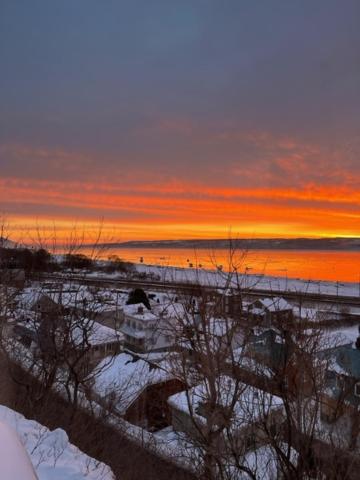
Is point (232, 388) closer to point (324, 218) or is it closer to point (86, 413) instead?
point (86, 413)

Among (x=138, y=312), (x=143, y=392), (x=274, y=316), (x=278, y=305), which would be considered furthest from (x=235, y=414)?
(x=138, y=312)

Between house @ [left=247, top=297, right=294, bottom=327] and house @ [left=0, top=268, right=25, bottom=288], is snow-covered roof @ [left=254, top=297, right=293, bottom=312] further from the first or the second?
house @ [left=0, top=268, right=25, bottom=288]

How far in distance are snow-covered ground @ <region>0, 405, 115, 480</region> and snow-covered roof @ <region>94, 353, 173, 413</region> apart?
5.23m

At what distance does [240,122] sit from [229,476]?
12.1 metres

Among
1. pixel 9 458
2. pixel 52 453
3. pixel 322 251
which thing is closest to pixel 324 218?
pixel 52 453

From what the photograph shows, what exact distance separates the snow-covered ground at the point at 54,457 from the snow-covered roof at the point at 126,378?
17.2 feet

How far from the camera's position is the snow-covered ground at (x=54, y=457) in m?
4.05

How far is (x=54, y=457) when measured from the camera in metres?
4.53

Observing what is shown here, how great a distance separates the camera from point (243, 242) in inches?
307

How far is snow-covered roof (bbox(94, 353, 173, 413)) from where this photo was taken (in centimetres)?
1137

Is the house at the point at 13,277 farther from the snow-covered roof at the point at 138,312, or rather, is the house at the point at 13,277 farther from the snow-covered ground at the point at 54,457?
the snow-covered roof at the point at 138,312

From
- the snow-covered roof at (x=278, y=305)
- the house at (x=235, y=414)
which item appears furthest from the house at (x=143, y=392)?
the house at (x=235, y=414)

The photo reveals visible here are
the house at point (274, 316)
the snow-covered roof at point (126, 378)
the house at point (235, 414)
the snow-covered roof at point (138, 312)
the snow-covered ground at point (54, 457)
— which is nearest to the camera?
the snow-covered ground at point (54, 457)

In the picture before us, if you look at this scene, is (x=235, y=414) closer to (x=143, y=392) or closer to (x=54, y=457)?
(x=54, y=457)
